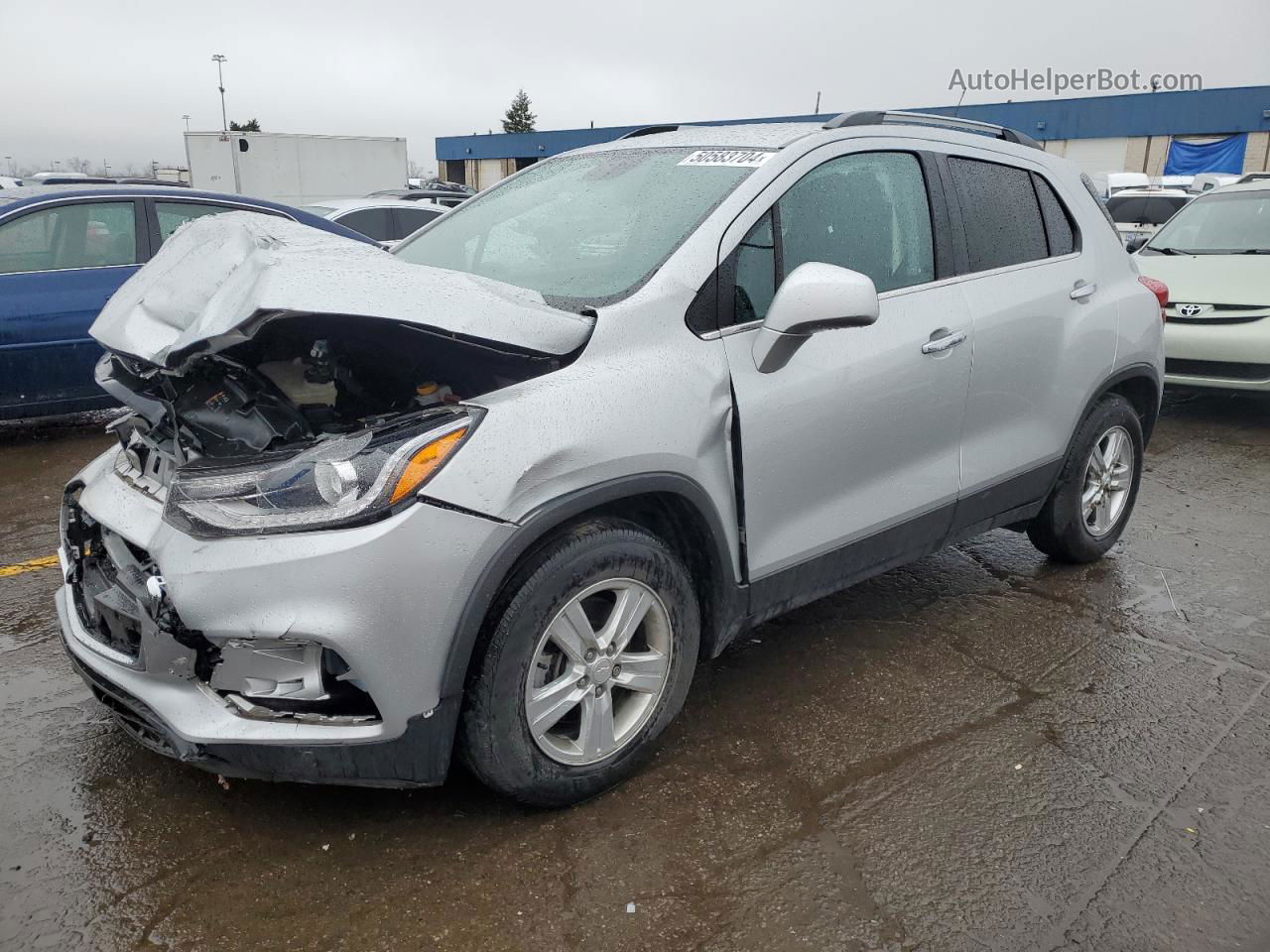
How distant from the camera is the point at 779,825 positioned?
2.69 m

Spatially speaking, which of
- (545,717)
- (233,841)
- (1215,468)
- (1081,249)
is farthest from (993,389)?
(1215,468)

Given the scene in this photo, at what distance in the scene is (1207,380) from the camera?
7.43 meters

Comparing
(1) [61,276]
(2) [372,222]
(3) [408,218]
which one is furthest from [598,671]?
(3) [408,218]

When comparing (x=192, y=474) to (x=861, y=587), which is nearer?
(x=192, y=474)

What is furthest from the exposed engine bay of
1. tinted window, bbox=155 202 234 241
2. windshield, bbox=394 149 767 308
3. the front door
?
tinted window, bbox=155 202 234 241

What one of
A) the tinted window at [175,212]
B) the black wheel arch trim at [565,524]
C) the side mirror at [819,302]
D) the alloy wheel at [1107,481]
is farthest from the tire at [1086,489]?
the tinted window at [175,212]

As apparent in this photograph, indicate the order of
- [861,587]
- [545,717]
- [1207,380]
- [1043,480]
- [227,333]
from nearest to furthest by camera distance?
[227,333]
[545,717]
[1043,480]
[861,587]
[1207,380]

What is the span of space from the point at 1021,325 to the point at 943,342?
532 mm

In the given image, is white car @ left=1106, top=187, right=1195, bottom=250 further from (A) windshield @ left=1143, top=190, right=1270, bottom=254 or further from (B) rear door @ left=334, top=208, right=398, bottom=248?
(B) rear door @ left=334, top=208, right=398, bottom=248

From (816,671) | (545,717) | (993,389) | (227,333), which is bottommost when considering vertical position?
(816,671)

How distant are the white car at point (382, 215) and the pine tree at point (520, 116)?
68060 mm

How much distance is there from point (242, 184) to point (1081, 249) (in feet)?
69.1

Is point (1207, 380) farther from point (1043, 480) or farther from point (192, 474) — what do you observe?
point (192, 474)

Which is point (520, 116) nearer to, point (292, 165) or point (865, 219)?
point (292, 165)
